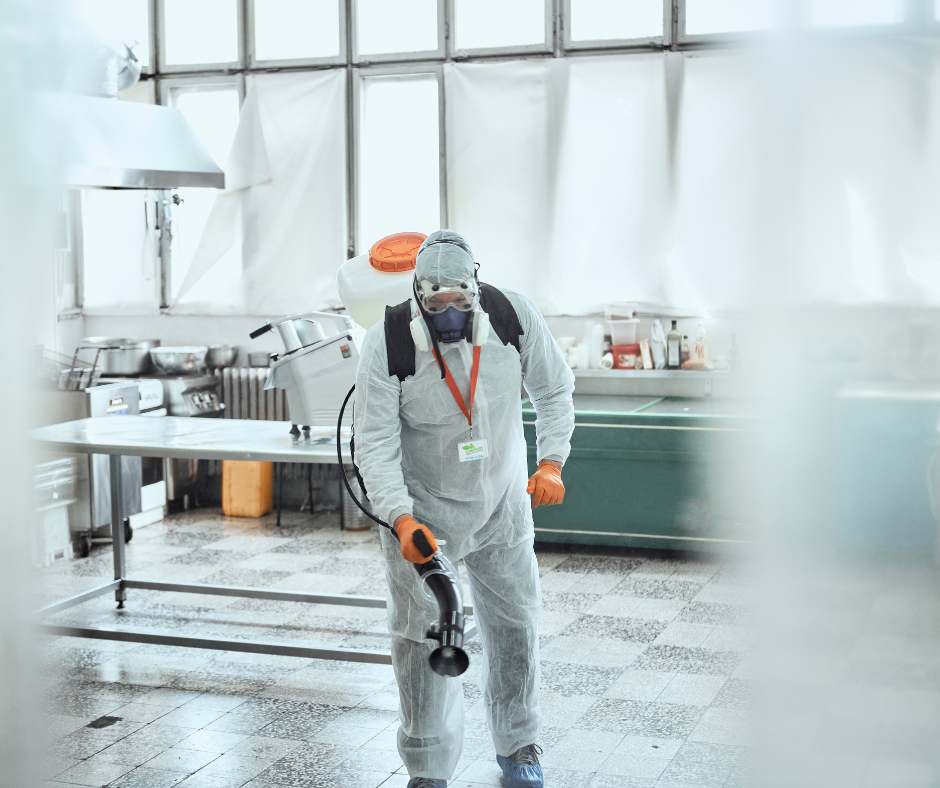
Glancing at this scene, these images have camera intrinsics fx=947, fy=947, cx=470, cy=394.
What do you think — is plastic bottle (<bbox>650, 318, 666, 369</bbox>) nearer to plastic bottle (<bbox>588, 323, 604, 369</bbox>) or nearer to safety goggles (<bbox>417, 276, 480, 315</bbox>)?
plastic bottle (<bbox>588, 323, 604, 369</bbox>)

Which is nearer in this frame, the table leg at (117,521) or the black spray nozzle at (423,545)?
the black spray nozzle at (423,545)

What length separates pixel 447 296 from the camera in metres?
2.12

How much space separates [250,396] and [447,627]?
13.6ft

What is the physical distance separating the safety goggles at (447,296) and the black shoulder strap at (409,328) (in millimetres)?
87

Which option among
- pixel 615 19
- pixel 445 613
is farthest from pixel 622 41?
pixel 445 613

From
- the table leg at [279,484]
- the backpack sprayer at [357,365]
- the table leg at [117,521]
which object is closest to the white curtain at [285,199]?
the table leg at [279,484]

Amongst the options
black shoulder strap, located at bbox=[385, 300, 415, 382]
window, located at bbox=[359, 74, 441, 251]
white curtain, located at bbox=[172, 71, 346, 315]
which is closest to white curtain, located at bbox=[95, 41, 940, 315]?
white curtain, located at bbox=[172, 71, 346, 315]

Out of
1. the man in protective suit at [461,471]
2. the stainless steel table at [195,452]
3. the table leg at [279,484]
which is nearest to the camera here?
the man in protective suit at [461,471]

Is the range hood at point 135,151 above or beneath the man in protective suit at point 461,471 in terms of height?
above

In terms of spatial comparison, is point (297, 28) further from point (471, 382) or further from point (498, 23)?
point (471, 382)

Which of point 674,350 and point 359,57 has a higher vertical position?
point 359,57

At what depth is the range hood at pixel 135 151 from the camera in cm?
319

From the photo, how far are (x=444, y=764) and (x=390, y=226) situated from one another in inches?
154

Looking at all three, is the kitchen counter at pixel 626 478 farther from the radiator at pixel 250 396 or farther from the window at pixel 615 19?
the window at pixel 615 19
